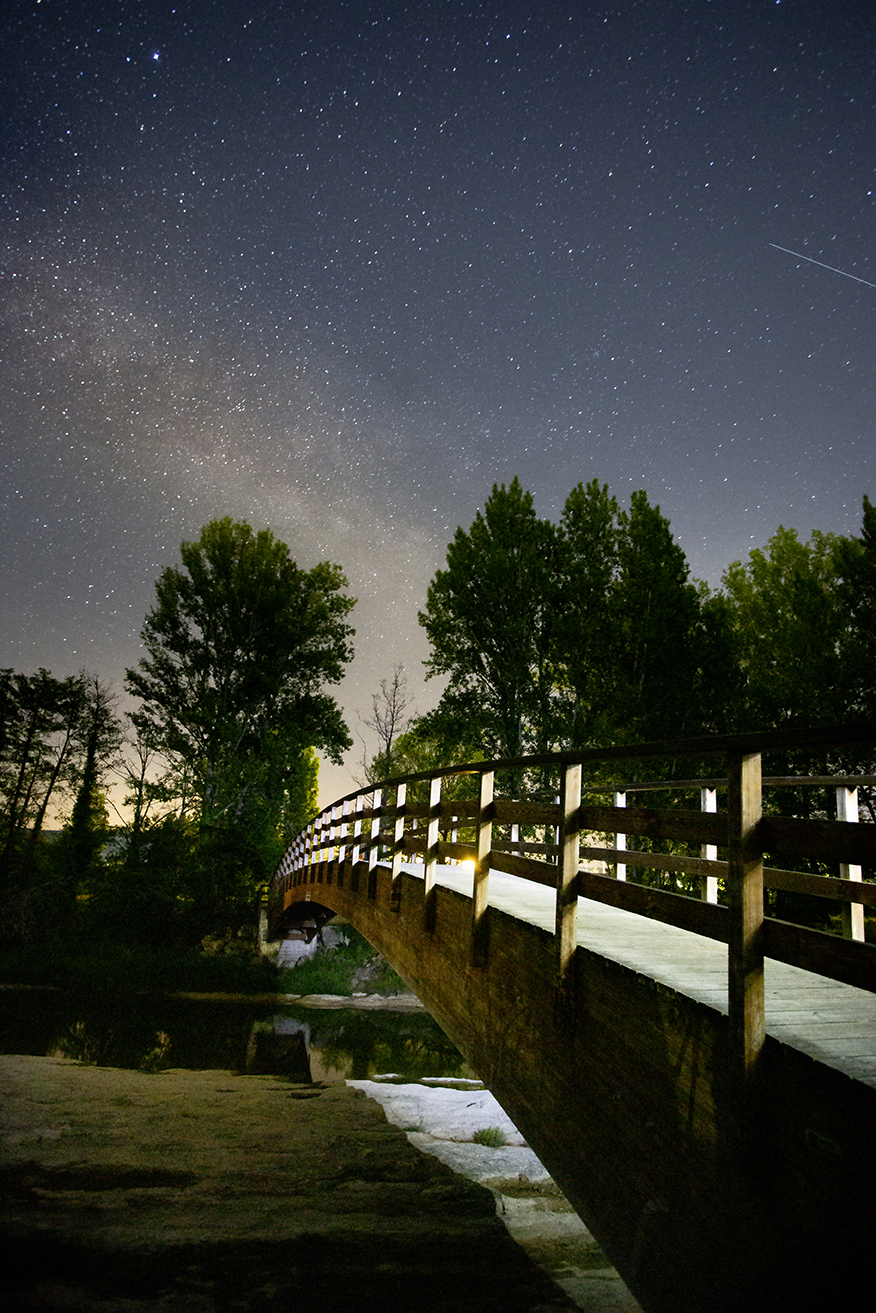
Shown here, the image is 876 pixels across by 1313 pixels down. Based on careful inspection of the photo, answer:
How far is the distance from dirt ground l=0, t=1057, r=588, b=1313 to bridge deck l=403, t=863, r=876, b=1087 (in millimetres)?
3809

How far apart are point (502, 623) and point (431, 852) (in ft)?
57.0

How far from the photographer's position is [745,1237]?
2.58 metres

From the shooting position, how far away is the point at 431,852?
726 centimetres

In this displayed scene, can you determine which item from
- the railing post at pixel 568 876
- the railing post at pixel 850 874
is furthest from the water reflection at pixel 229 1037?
the railing post at pixel 568 876

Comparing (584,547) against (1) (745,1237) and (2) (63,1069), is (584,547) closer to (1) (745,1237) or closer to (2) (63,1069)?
(2) (63,1069)

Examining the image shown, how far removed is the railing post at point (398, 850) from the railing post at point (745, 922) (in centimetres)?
656

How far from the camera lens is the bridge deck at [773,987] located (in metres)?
2.53

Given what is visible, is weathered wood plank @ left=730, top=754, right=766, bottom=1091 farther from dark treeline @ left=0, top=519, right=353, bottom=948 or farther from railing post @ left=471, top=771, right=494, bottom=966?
dark treeline @ left=0, top=519, right=353, bottom=948

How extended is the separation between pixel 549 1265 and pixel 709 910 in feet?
21.0

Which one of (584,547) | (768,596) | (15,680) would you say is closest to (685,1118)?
(584,547)

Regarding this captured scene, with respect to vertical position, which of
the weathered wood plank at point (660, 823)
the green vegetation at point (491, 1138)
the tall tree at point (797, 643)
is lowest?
the green vegetation at point (491, 1138)

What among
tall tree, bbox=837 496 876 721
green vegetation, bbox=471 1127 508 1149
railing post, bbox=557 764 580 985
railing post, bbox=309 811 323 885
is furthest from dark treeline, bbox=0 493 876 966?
railing post, bbox=557 764 580 985

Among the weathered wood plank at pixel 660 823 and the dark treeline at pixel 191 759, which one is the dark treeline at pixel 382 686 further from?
the weathered wood plank at pixel 660 823

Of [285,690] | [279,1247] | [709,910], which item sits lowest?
[279,1247]
